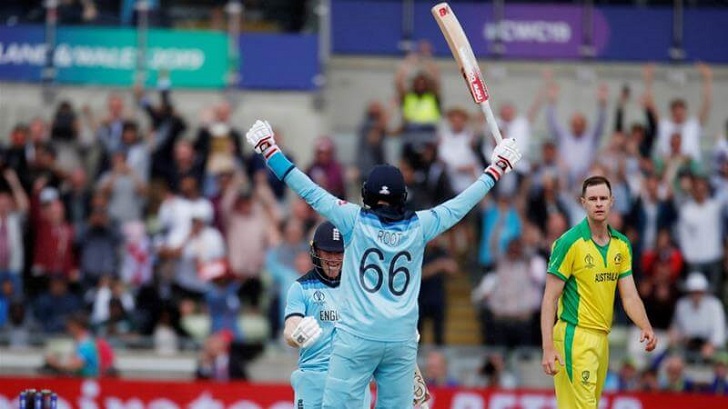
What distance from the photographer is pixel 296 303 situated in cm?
1256

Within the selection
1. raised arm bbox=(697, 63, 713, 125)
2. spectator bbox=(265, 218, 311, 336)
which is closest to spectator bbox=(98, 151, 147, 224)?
spectator bbox=(265, 218, 311, 336)

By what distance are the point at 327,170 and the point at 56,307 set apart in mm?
4012

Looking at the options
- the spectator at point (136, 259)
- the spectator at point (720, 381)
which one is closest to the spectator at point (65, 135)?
the spectator at point (136, 259)

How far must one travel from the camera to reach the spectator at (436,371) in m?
19.7

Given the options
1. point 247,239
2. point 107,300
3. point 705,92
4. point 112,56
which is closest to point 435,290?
point 247,239

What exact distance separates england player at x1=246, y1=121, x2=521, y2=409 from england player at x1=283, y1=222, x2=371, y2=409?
79 centimetres

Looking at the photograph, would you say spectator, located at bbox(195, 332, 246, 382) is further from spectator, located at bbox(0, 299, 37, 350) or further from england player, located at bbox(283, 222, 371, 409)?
england player, located at bbox(283, 222, 371, 409)

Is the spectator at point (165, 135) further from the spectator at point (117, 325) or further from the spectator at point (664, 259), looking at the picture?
the spectator at point (664, 259)

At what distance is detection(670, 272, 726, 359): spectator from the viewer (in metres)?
21.3

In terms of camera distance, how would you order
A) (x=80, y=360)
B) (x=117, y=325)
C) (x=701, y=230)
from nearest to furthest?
(x=80, y=360) < (x=117, y=325) < (x=701, y=230)

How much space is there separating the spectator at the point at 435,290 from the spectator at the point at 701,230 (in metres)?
3.36

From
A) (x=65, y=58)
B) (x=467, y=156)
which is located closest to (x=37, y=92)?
(x=65, y=58)

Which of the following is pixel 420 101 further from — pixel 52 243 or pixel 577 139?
pixel 52 243

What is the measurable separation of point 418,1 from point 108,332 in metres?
8.15
